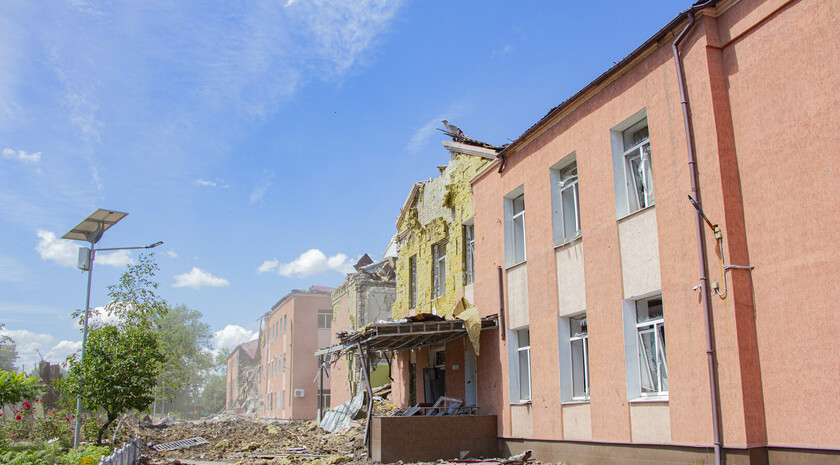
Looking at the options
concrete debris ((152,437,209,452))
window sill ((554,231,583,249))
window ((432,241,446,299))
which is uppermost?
window ((432,241,446,299))

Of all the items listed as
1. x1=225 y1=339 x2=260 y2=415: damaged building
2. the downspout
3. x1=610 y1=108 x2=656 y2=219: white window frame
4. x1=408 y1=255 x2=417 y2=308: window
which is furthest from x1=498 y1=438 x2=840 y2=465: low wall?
x1=225 y1=339 x2=260 y2=415: damaged building

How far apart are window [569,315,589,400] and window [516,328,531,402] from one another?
1.70m

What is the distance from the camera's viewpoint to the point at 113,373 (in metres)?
14.1

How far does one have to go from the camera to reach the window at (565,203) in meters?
13.5

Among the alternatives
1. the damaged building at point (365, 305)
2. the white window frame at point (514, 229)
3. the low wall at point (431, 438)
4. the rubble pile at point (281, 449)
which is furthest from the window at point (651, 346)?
the damaged building at point (365, 305)

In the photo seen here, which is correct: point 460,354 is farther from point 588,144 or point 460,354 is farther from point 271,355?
point 271,355

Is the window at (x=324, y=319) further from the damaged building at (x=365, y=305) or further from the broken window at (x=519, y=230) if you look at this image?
the broken window at (x=519, y=230)

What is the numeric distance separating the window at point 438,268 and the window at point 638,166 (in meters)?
8.97

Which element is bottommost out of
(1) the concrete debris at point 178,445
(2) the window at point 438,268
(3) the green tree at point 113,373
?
(1) the concrete debris at point 178,445

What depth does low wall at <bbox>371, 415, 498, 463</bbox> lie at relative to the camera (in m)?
14.8

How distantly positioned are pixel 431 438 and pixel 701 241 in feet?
26.9

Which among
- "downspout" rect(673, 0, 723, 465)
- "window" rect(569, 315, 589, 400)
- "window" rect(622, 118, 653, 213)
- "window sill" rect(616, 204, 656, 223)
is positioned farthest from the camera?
"window" rect(569, 315, 589, 400)

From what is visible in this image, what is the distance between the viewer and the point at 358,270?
1300 inches

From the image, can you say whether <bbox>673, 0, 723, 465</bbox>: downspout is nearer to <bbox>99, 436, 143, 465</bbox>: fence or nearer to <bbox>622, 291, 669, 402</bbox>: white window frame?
<bbox>622, 291, 669, 402</bbox>: white window frame
